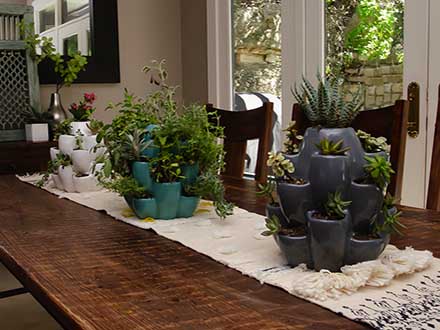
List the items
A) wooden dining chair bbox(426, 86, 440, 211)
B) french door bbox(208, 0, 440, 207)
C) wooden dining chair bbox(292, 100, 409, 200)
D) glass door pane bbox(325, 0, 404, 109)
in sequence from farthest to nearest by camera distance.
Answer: glass door pane bbox(325, 0, 404, 109) → french door bbox(208, 0, 440, 207) → wooden dining chair bbox(292, 100, 409, 200) → wooden dining chair bbox(426, 86, 440, 211)

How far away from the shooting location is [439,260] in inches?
38.1

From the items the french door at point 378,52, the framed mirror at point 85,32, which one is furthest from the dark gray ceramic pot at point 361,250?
the framed mirror at point 85,32

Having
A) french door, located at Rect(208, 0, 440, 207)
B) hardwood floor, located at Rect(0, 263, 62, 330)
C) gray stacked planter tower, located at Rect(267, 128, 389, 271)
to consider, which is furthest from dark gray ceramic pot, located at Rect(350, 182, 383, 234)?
hardwood floor, located at Rect(0, 263, 62, 330)

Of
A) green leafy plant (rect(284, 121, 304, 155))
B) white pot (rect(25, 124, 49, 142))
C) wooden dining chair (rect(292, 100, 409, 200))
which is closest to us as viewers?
green leafy plant (rect(284, 121, 304, 155))

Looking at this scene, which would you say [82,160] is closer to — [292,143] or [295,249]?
[292,143]

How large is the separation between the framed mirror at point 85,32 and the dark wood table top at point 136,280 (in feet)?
7.07

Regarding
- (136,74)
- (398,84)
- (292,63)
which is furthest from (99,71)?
(398,84)

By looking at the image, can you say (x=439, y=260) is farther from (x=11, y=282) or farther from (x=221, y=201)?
(x=11, y=282)

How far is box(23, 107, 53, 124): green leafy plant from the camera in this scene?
3.12m

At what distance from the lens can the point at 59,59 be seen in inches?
129

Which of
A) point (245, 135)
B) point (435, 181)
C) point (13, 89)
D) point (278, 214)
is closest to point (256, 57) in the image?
point (245, 135)

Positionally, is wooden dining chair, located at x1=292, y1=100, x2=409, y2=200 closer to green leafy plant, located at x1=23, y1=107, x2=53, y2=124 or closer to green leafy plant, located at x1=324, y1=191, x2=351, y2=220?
green leafy plant, located at x1=324, y1=191, x2=351, y2=220

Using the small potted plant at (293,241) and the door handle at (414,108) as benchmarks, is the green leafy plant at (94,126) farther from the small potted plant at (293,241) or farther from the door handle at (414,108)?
the door handle at (414,108)

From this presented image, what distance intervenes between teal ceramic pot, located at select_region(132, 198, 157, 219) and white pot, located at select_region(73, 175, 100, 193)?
47 cm
